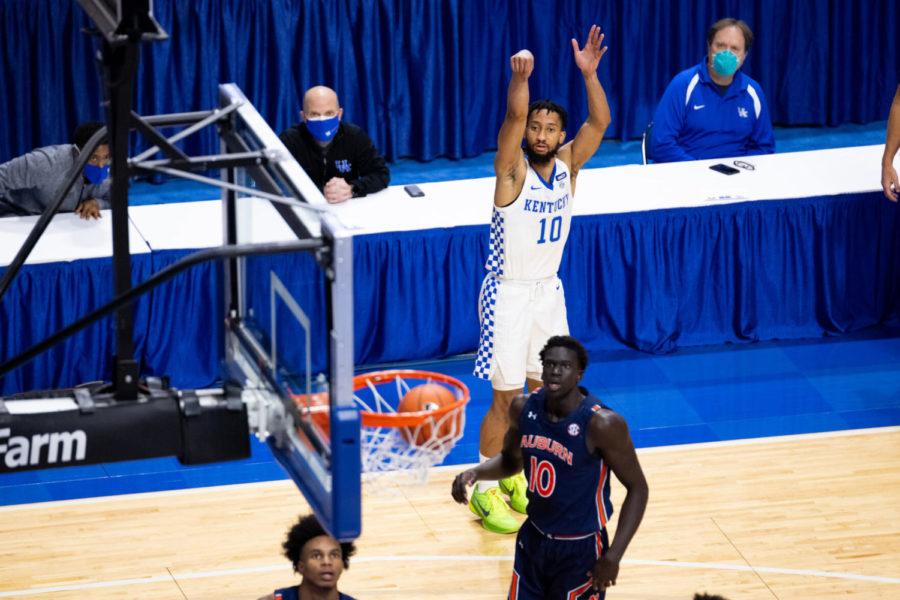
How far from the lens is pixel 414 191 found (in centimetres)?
959

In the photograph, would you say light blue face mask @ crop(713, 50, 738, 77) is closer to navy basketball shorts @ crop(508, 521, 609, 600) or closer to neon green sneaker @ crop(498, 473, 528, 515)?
neon green sneaker @ crop(498, 473, 528, 515)

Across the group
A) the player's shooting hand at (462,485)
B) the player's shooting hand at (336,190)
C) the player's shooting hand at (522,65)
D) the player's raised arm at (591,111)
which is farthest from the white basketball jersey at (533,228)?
the player's shooting hand at (462,485)

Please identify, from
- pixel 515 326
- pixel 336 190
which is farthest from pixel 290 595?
pixel 336 190

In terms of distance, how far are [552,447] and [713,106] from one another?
4826 millimetres

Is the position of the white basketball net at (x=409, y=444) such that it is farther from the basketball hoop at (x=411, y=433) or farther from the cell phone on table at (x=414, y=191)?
the cell phone on table at (x=414, y=191)

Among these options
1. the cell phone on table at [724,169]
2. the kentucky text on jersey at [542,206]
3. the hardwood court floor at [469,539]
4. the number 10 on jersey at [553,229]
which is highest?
the kentucky text on jersey at [542,206]

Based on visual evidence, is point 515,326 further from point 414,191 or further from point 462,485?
point 414,191

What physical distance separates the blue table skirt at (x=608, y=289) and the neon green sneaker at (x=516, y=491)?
1.60 meters

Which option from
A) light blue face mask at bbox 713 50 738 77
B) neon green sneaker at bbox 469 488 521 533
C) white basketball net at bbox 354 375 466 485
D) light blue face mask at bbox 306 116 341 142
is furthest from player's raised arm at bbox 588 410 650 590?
light blue face mask at bbox 713 50 738 77

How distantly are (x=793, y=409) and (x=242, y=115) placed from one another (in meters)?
5.08

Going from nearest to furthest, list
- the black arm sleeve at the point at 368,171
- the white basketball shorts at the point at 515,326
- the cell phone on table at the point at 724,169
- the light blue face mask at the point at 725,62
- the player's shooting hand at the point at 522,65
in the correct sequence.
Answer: the player's shooting hand at the point at 522,65 → the white basketball shorts at the point at 515,326 → the black arm sleeve at the point at 368,171 → the cell phone on table at the point at 724,169 → the light blue face mask at the point at 725,62

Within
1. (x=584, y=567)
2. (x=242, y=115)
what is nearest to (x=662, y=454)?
(x=584, y=567)

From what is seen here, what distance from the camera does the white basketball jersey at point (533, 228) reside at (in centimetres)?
767

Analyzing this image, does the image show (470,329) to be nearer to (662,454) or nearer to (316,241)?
(662,454)
